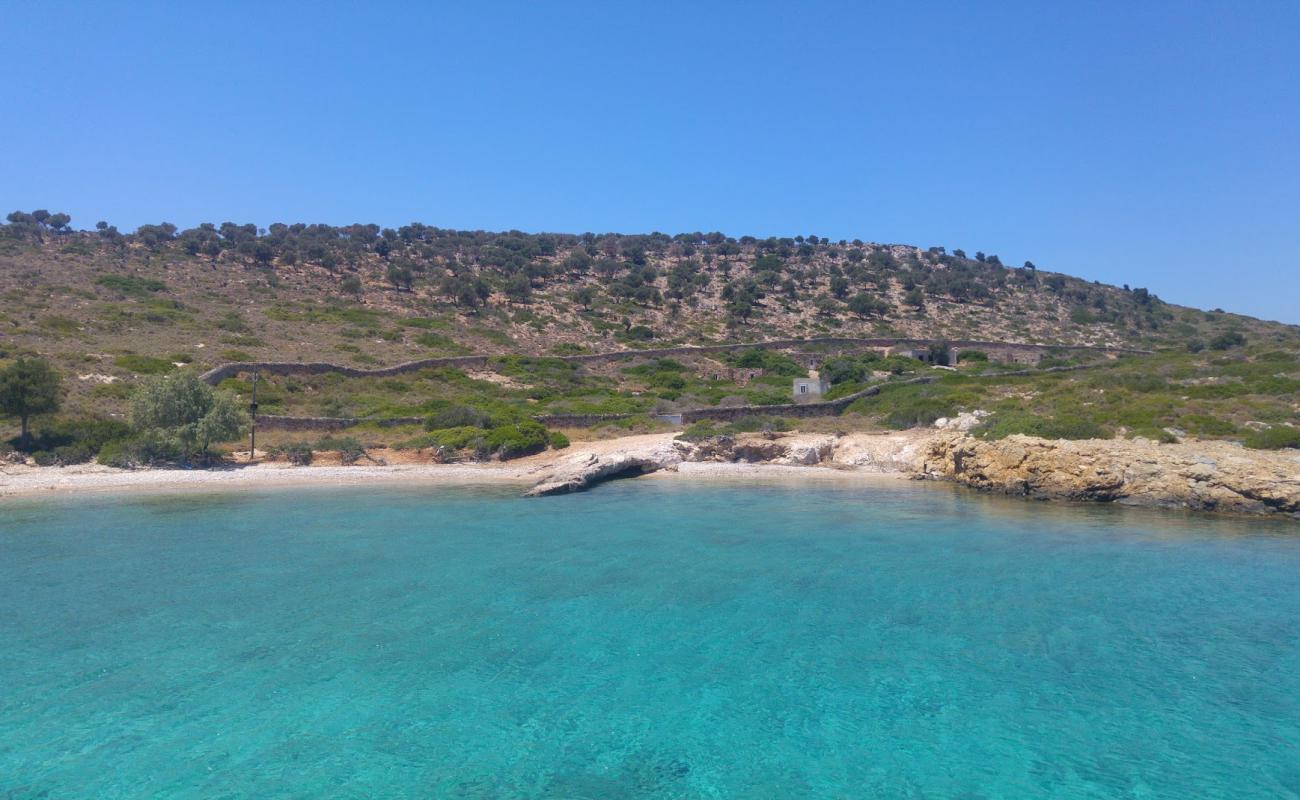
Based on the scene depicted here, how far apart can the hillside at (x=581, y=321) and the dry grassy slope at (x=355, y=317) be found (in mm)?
315

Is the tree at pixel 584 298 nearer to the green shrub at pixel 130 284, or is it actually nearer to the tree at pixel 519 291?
the tree at pixel 519 291

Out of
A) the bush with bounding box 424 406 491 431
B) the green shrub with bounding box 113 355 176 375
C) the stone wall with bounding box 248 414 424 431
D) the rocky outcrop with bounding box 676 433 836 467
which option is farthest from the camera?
the green shrub with bounding box 113 355 176 375

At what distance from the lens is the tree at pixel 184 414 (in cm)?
2969

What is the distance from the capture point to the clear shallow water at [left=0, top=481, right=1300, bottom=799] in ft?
25.9

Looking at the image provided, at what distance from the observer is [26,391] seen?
28.8m

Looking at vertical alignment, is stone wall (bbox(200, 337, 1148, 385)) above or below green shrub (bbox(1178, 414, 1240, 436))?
above

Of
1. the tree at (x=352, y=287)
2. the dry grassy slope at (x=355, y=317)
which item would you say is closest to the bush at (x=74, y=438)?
the dry grassy slope at (x=355, y=317)

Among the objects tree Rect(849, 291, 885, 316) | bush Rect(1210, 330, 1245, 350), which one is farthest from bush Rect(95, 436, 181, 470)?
bush Rect(1210, 330, 1245, 350)

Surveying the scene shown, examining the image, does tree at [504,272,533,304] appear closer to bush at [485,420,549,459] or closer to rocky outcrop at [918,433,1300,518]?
bush at [485,420,549,459]

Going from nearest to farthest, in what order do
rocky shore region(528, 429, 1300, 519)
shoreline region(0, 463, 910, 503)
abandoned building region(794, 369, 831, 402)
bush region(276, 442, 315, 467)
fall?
1. rocky shore region(528, 429, 1300, 519)
2. shoreline region(0, 463, 910, 503)
3. bush region(276, 442, 315, 467)
4. abandoned building region(794, 369, 831, 402)

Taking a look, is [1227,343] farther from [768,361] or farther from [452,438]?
[452,438]

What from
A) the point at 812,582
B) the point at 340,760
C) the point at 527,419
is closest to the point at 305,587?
the point at 340,760

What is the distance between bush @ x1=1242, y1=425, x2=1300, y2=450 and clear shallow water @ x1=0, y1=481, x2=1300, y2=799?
10.9m

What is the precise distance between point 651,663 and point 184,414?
1059 inches
